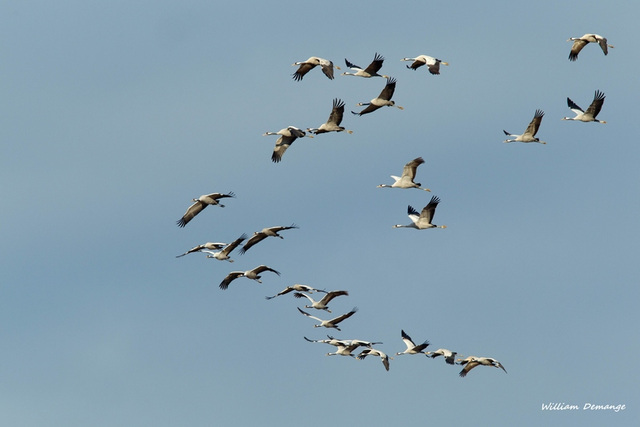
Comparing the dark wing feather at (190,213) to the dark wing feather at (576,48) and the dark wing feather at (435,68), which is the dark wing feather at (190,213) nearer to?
the dark wing feather at (435,68)

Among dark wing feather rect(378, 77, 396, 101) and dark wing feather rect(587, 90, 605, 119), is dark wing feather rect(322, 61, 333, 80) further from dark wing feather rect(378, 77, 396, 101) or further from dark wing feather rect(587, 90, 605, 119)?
dark wing feather rect(587, 90, 605, 119)

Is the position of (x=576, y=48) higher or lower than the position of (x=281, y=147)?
higher

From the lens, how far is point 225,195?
2314 inches

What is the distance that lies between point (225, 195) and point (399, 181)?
263 inches

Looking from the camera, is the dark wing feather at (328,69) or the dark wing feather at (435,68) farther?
the dark wing feather at (328,69)

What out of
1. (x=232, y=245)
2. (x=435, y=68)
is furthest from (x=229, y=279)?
(x=435, y=68)

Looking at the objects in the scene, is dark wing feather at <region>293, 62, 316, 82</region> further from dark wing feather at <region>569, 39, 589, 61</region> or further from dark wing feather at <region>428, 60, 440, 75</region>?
dark wing feather at <region>569, 39, 589, 61</region>

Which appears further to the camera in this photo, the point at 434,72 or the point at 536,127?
the point at 536,127

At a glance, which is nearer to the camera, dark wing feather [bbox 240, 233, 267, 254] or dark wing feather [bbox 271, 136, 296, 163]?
dark wing feather [bbox 240, 233, 267, 254]

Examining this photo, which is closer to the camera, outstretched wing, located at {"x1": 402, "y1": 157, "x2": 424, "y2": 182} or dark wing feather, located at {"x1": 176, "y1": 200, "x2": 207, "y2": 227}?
outstretched wing, located at {"x1": 402, "y1": 157, "x2": 424, "y2": 182}

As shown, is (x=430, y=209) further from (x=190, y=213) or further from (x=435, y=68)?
(x=190, y=213)

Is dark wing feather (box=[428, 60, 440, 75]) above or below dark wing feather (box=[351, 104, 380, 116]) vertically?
above

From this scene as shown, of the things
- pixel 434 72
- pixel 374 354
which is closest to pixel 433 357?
pixel 374 354

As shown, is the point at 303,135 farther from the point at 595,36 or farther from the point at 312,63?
the point at 595,36
